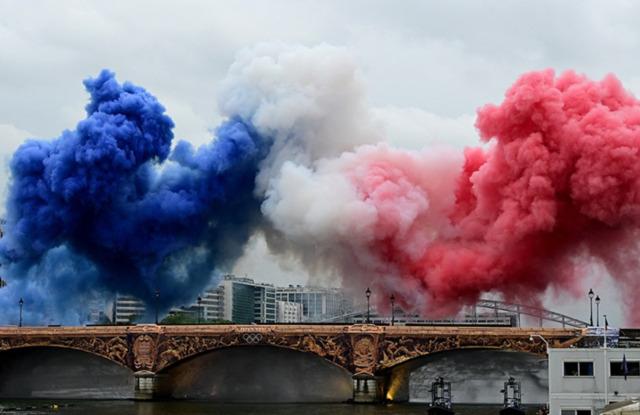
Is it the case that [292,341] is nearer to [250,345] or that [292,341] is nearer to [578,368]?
[250,345]

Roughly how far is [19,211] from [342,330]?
43.0 metres

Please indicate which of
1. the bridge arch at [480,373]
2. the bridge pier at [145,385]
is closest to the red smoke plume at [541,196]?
the bridge arch at [480,373]

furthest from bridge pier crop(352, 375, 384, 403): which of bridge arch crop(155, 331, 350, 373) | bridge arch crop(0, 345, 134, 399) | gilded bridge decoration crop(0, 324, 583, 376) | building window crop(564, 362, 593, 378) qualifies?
building window crop(564, 362, 593, 378)

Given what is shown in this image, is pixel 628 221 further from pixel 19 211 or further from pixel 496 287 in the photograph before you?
pixel 19 211

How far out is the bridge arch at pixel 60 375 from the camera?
13150 cm

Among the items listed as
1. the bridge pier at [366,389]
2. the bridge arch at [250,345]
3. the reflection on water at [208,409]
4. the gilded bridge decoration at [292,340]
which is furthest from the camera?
the bridge arch at [250,345]

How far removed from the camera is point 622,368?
7081 centimetres

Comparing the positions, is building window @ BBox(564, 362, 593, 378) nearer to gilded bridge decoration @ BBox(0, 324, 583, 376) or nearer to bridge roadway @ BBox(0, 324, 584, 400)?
bridge roadway @ BBox(0, 324, 584, 400)

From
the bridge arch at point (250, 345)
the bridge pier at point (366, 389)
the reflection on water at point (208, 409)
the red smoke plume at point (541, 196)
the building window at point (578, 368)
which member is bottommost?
the reflection on water at point (208, 409)

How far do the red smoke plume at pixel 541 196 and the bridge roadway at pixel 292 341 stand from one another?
7.06m

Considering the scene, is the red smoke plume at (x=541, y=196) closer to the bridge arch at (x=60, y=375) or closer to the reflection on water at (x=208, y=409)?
the reflection on water at (x=208, y=409)

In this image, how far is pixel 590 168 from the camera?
4269 inches

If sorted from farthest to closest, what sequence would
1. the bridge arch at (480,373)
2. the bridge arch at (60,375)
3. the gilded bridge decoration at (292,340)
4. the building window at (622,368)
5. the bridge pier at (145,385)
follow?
the bridge arch at (60,375), the bridge pier at (145,385), the bridge arch at (480,373), the gilded bridge decoration at (292,340), the building window at (622,368)

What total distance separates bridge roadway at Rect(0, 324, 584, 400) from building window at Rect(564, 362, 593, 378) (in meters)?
32.5
